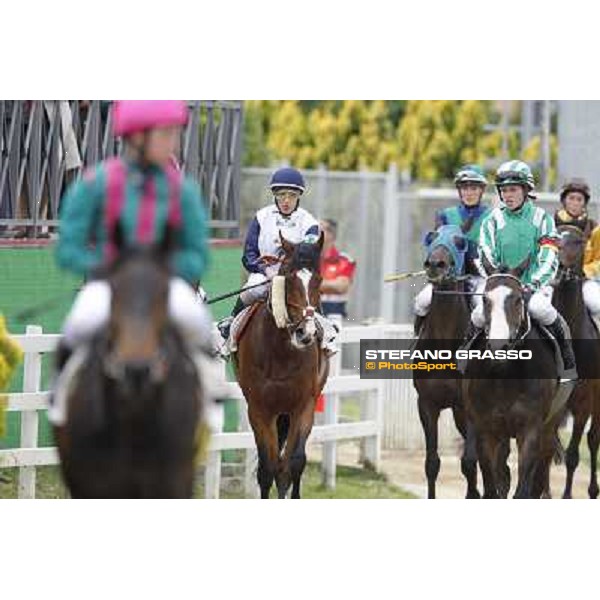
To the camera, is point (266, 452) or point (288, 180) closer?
point (288, 180)

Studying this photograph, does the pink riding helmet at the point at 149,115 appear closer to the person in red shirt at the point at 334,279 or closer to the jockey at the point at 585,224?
the jockey at the point at 585,224

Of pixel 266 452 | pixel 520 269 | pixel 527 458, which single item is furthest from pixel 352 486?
pixel 520 269

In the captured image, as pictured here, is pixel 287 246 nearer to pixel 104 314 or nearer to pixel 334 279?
pixel 104 314

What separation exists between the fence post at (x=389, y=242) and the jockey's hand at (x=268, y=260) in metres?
6.90

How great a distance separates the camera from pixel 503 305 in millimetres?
10367

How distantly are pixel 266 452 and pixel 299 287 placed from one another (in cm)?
151

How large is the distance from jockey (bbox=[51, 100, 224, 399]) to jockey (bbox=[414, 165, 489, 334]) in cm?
494

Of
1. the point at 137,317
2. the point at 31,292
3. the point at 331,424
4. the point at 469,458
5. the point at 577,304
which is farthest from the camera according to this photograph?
the point at 331,424

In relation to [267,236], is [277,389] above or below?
below

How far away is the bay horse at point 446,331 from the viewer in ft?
38.6

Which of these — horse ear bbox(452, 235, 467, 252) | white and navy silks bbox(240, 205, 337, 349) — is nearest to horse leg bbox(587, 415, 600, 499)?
horse ear bbox(452, 235, 467, 252)

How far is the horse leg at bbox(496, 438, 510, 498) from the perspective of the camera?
11656 millimetres

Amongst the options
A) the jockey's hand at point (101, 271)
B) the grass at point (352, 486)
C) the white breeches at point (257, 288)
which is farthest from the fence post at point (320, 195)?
the jockey's hand at point (101, 271)

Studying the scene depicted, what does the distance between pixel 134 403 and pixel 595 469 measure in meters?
6.81
